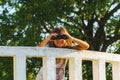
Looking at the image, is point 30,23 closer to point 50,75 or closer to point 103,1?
point 103,1

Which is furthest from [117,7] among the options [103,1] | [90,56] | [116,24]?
[90,56]

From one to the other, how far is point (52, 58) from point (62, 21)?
1692 cm

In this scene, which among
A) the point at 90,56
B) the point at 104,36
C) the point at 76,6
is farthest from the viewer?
the point at 104,36

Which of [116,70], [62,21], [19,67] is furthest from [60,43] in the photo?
[62,21]

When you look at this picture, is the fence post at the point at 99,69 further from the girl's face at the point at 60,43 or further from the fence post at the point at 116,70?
the girl's face at the point at 60,43

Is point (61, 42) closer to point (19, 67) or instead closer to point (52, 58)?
point (52, 58)

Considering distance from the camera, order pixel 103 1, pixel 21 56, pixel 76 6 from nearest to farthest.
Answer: pixel 21 56 < pixel 103 1 < pixel 76 6

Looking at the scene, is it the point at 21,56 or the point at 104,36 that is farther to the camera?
the point at 104,36

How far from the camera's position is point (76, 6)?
923 inches

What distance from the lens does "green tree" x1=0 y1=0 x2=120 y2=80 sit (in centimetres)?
2217

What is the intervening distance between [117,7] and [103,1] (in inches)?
111

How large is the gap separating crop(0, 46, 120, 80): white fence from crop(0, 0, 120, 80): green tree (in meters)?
14.4

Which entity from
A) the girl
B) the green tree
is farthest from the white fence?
the green tree

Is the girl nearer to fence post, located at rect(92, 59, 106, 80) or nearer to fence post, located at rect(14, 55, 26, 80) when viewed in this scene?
fence post, located at rect(92, 59, 106, 80)
